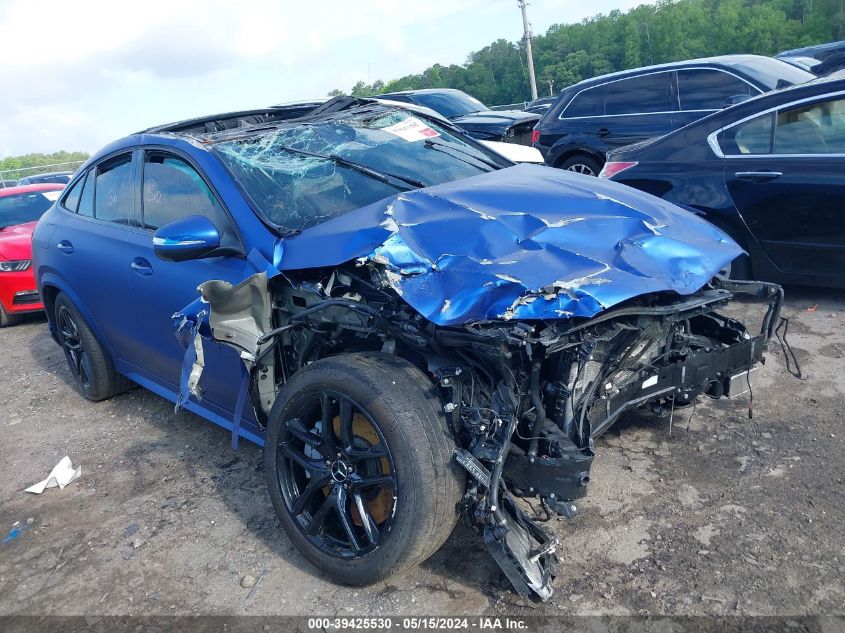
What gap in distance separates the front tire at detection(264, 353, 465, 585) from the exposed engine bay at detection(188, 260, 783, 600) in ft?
0.35

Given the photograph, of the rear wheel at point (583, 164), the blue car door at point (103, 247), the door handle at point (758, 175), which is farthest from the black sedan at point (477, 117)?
the blue car door at point (103, 247)

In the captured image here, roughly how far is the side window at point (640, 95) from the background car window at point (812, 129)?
342 centimetres

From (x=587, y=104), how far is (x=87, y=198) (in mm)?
6460

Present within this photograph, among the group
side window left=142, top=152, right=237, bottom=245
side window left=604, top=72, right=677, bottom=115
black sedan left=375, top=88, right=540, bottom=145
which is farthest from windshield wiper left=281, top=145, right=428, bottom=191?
black sedan left=375, top=88, right=540, bottom=145

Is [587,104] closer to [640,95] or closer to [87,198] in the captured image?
[640,95]

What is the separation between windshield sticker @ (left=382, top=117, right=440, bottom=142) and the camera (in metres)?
4.21

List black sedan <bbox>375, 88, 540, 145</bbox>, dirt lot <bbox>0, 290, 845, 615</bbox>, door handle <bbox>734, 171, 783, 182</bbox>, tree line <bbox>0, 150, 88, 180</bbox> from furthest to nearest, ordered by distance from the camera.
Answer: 1. tree line <bbox>0, 150, 88, 180</bbox>
2. black sedan <bbox>375, 88, 540, 145</bbox>
3. door handle <bbox>734, 171, 783, 182</bbox>
4. dirt lot <bbox>0, 290, 845, 615</bbox>

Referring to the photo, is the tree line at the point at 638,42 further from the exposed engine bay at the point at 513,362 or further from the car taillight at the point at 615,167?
the exposed engine bay at the point at 513,362

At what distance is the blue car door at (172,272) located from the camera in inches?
136

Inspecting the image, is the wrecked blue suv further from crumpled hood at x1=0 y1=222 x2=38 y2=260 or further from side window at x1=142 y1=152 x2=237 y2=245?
crumpled hood at x1=0 y1=222 x2=38 y2=260

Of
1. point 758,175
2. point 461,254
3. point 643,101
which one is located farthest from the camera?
point 643,101

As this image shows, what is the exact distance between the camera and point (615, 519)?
3086mm

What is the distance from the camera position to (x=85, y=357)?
4988mm

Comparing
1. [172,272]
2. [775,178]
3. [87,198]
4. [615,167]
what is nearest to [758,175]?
[775,178]
